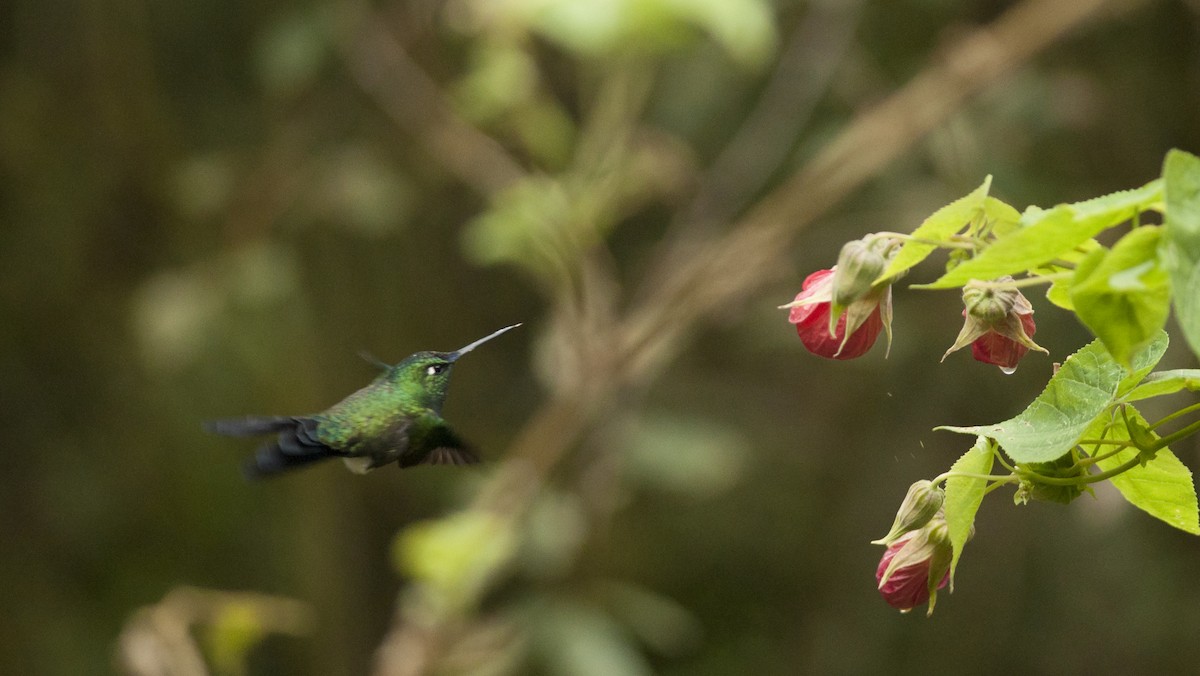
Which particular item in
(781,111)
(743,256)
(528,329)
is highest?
(528,329)

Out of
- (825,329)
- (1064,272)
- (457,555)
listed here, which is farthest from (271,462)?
(457,555)

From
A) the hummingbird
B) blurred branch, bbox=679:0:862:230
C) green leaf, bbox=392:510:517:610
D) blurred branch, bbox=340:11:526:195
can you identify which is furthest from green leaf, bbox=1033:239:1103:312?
blurred branch, bbox=679:0:862:230

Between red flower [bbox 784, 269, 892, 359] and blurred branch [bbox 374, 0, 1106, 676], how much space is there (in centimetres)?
100

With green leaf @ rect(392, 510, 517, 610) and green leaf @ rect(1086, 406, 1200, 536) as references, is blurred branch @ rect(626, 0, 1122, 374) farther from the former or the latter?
green leaf @ rect(1086, 406, 1200, 536)

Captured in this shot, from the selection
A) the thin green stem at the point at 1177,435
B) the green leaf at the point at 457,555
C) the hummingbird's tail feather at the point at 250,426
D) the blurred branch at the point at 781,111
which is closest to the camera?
the thin green stem at the point at 1177,435

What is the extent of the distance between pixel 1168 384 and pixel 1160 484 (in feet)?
0.25

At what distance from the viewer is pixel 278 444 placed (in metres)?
0.60

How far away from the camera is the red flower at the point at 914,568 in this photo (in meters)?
0.52

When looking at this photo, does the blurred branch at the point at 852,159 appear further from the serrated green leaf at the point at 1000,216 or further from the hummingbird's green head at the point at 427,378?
the serrated green leaf at the point at 1000,216

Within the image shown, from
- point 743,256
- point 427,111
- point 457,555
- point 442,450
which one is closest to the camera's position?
point 442,450

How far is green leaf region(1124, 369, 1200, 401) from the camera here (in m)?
0.44

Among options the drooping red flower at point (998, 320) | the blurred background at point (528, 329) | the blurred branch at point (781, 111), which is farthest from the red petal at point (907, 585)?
the blurred branch at point (781, 111)

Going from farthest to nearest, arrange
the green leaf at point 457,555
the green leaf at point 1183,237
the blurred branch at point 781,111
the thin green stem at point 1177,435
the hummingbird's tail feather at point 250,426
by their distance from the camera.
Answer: the blurred branch at point 781,111
the green leaf at point 457,555
the hummingbird's tail feather at point 250,426
the thin green stem at point 1177,435
the green leaf at point 1183,237

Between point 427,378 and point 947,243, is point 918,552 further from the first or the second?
point 427,378
